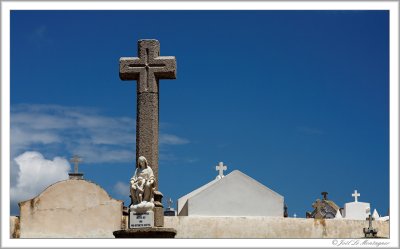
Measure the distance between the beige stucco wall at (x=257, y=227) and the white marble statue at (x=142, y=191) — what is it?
11.2 feet

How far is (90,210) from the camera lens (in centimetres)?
1966

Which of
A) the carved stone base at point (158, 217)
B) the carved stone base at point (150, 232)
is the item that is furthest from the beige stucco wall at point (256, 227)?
the carved stone base at point (150, 232)

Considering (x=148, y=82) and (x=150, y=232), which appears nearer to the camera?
(x=150, y=232)

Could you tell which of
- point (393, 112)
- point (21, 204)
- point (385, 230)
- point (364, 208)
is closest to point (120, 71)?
point (21, 204)

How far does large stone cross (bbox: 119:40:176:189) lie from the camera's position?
55.7ft

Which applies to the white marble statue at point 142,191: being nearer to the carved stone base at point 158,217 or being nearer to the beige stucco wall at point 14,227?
the carved stone base at point 158,217

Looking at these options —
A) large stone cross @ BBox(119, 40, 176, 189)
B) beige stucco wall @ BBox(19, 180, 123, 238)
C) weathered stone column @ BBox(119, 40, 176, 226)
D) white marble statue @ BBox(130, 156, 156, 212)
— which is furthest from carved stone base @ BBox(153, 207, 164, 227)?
beige stucco wall @ BBox(19, 180, 123, 238)

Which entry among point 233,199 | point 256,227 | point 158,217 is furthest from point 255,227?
point 158,217

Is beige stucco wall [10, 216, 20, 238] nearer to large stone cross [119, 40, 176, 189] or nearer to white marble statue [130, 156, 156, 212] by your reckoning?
large stone cross [119, 40, 176, 189]

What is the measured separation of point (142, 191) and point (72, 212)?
4.23 metres

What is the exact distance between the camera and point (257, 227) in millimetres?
19609

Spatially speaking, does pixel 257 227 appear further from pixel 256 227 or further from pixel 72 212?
pixel 72 212

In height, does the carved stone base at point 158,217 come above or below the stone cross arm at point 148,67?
below

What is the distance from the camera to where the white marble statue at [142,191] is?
52.0 ft
